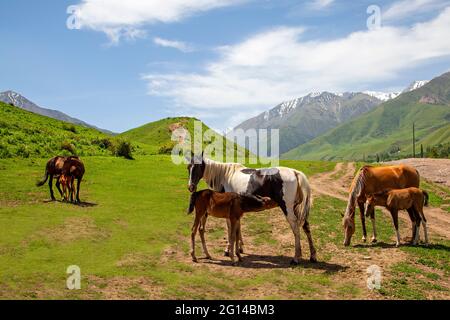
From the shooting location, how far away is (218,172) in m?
16.7

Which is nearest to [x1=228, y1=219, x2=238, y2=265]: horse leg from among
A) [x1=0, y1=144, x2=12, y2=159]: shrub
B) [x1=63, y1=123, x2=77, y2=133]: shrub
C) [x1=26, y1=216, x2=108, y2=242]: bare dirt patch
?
[x1=26, y1=216, x2=108, y2=242]: bare dirt patch

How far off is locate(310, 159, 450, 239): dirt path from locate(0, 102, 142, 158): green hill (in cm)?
2823

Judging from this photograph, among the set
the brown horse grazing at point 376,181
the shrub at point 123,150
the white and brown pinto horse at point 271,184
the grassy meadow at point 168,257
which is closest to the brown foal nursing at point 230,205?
the white and brown pinto horse at point 271,184

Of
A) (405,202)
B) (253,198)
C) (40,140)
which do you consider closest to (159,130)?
(40,140)

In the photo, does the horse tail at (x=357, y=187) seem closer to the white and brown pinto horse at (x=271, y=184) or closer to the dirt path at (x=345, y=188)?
the white and brown pinto horse at (x=271, y=184)

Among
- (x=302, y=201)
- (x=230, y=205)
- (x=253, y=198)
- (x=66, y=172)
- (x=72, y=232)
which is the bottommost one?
(x=72, y=232)

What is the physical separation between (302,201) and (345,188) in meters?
25.8

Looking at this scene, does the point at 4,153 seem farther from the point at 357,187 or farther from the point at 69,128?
the point at 357,187

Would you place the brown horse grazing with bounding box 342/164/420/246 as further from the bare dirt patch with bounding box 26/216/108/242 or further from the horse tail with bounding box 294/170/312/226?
the bare dirt patch with bounding box 26/216/108/242

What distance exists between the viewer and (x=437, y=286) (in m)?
13.5

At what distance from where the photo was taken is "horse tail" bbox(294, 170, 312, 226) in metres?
15.7

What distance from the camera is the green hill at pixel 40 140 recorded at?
1692 inches

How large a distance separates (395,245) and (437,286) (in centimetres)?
515
